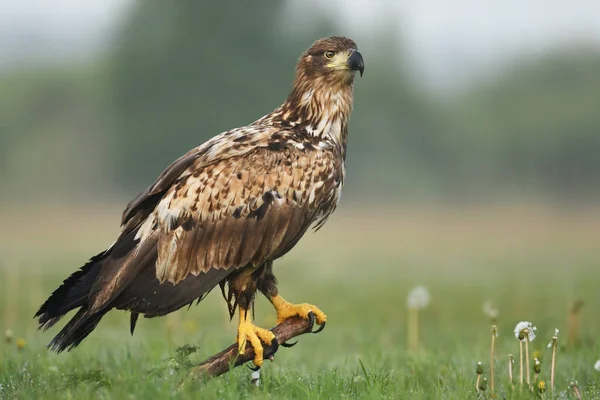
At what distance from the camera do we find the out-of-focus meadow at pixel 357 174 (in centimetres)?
1681

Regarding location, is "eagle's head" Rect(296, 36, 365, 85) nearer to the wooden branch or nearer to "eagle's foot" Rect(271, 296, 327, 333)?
"eagle's foot" Rect(271, 296, 327, 333)

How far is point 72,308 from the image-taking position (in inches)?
296

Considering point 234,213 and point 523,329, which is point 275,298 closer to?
point 234,213

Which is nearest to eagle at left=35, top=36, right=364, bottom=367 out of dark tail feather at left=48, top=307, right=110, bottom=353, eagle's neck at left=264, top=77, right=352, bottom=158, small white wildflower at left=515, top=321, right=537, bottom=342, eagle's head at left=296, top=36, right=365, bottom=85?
dark tail feather at left=48, top=307, right=110, bottom=353

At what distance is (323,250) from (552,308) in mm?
21797

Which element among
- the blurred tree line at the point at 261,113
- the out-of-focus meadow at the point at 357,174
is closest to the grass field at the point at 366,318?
the out-of-focus meadow at the point at 357,174

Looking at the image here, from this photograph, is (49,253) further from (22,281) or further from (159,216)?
(159,216)

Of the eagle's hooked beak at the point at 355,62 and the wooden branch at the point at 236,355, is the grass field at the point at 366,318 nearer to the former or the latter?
the wooden branch at the point at 236,355

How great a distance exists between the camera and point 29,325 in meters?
16.2

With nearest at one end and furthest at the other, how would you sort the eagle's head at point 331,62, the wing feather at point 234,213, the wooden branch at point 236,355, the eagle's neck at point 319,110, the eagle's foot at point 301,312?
the wooden branch at point 236,355
the wing feather at point 234,213
the eagle's foot at point 301,312
the eagle's neck at point 319,110
the eagle's head at point 331,62

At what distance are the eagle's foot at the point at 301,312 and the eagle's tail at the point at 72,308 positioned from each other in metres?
1.44

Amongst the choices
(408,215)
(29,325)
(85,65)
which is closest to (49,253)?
(29,325)

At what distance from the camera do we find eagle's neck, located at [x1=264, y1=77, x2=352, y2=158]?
27.2ft

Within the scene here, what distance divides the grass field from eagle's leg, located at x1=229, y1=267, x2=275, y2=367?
29 cm
